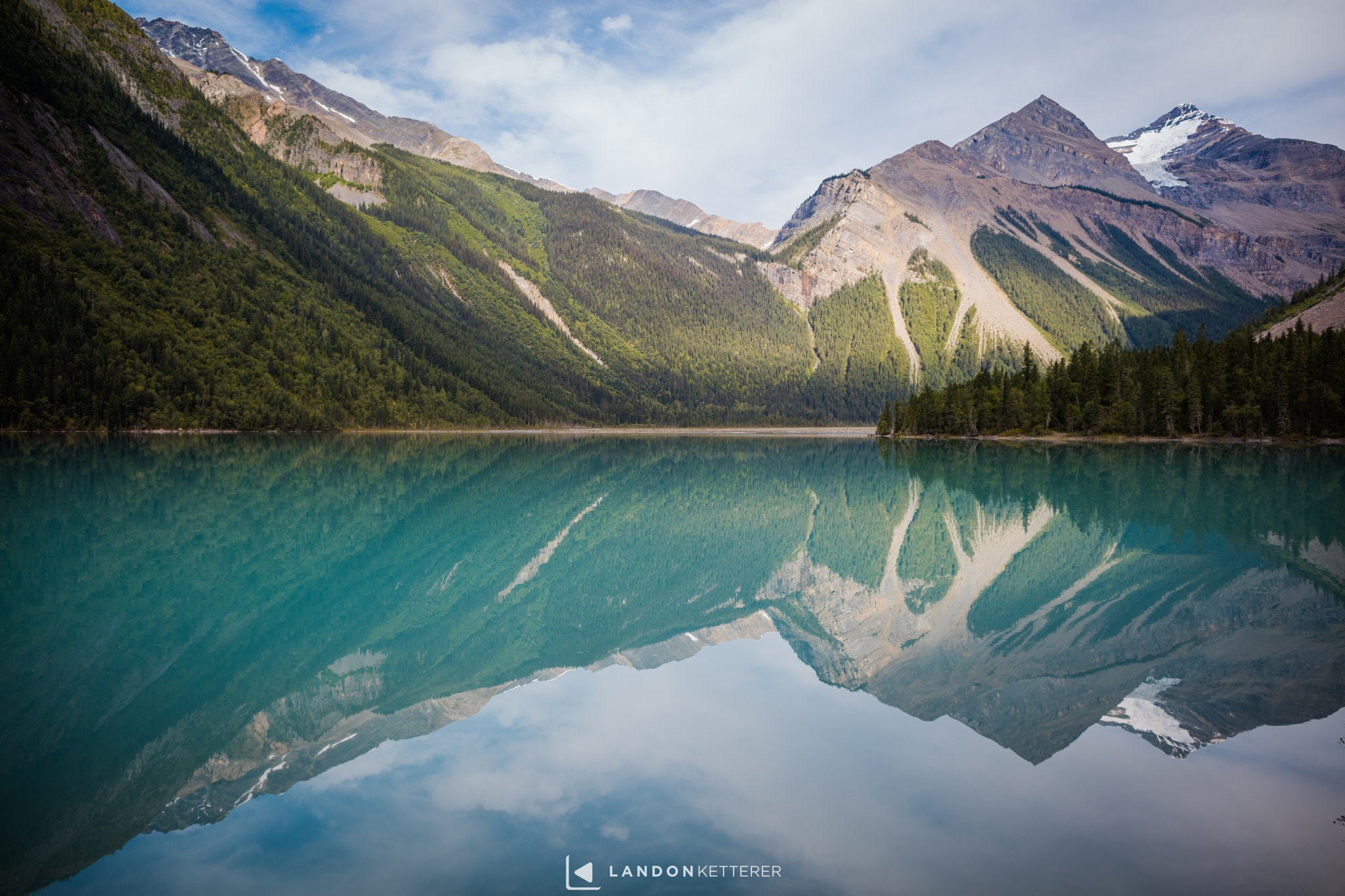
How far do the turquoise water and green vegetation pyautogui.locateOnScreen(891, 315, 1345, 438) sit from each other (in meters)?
66.6

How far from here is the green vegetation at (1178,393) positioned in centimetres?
7438

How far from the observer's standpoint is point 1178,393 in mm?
82500

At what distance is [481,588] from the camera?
16891 mm

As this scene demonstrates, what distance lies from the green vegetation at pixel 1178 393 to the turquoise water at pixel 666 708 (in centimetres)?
6663

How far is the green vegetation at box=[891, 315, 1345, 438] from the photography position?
74375mm

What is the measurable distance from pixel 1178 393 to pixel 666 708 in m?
94.0

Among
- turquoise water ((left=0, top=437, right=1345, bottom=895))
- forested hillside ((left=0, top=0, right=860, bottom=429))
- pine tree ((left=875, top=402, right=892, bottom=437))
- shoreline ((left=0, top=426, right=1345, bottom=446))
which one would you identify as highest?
forested hillside ((left=0, top=0, right=860, bottom=429))

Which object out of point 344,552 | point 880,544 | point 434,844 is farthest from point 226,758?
point 880,544

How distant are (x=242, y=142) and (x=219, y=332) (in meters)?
115

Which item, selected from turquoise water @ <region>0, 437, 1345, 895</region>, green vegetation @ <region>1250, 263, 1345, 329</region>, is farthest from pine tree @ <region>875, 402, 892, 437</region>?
turquoise water @ <region>0, 437, 1345, 895</region>
